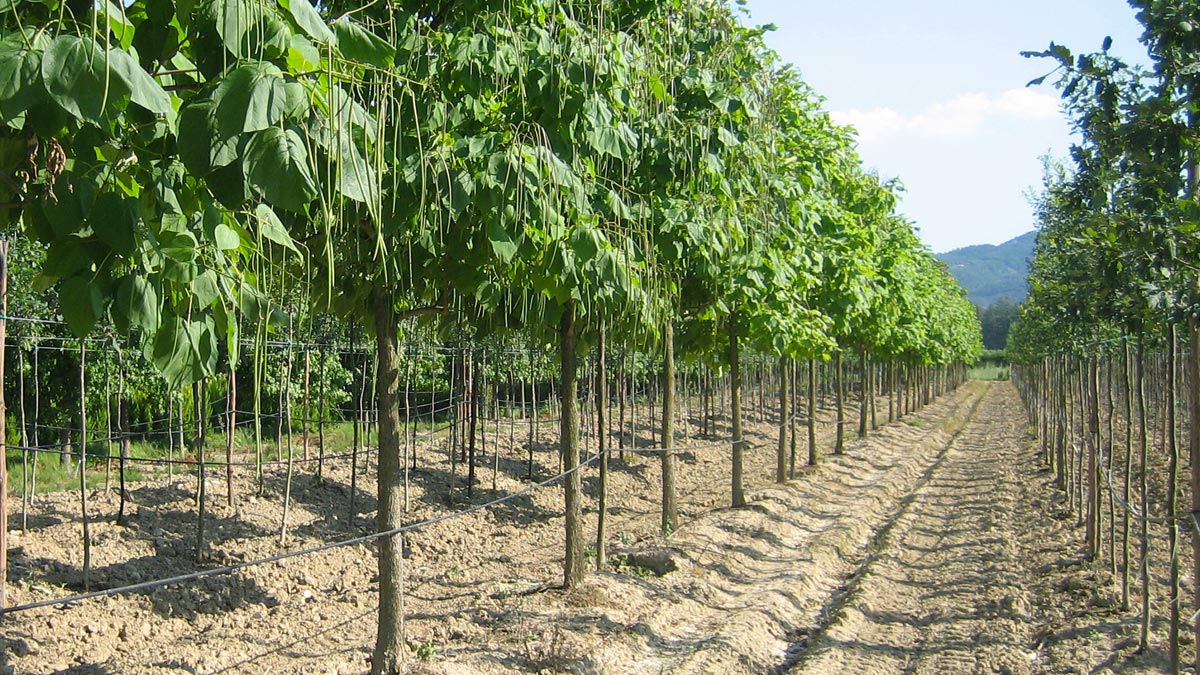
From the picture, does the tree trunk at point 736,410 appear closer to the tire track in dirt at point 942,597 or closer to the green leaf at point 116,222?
the tire track in dirt at point 942,597

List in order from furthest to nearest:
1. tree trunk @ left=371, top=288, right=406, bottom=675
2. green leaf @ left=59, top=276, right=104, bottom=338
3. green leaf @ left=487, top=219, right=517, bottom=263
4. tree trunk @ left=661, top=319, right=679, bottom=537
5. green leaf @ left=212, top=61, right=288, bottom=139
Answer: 1. tree trunk @ left=661, top=319, right=679, bottom=537
2. tree trunk @ left=371, top=288, right=406, bottom=675
3. green leaf @ left=487, top=219, right=517, bottom=263
4. green leaf @ left=59, top=276, right=104, bottom=338
5. green leaf @ left=212, top=61, right=288, bottom=139

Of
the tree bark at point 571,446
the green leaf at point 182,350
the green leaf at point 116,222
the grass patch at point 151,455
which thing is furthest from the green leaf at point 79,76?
the grass patch at point 151,455

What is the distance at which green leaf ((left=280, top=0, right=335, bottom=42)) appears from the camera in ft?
6.33

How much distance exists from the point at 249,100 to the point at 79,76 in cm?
28

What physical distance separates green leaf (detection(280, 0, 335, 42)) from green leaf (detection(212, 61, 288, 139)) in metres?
0.15

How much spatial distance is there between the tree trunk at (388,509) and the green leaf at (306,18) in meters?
3.11

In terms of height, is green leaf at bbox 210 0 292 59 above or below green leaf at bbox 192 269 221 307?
above

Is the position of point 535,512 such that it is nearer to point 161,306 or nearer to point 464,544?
point 464,544

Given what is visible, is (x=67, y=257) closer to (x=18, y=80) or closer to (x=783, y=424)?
(x=18, y=80)

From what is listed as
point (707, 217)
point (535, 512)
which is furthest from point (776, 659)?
point (535, 512)

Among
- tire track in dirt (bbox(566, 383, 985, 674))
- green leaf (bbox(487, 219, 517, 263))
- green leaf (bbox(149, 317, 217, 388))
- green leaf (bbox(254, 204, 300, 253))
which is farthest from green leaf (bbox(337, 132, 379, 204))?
tire track in dirt (bbox(566, 383, 985, 674))

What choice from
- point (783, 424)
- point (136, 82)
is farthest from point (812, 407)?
point (136, 82)

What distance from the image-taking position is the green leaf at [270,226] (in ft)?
8.23

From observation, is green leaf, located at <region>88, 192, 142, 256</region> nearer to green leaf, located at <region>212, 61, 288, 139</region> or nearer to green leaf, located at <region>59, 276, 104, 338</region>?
green leaf, located at <region>59, 276, 104, 338</region>
